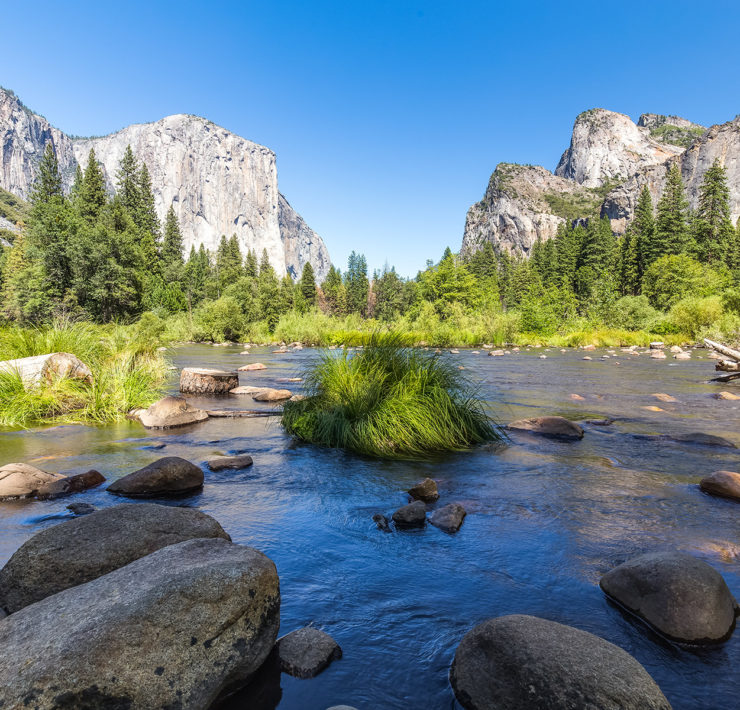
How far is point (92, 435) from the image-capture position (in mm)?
7996

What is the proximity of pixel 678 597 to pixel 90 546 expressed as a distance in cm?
366

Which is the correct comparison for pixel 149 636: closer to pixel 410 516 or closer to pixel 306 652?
pixel 306 652

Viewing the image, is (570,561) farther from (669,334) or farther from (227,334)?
(227,334)

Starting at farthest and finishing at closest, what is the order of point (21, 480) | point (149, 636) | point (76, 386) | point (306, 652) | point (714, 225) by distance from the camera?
point (714, 225), point (76, 386), point (21, 480), point (306, 652), point (149, 636)

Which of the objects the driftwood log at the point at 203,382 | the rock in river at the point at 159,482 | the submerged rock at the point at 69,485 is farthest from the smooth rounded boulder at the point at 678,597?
the driftwood log at the point at 203,382

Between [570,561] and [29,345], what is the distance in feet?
37.2

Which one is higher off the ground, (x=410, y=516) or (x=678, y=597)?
(x=678, y=597)

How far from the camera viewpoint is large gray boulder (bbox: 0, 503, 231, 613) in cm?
282

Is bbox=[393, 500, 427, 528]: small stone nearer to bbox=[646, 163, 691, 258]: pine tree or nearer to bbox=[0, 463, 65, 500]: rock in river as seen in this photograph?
bbox=[0, 463, 65, 500]: rock in river

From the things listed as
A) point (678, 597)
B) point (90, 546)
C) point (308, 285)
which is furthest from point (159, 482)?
point (308, 285)

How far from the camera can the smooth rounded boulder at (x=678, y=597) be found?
271 centimetres

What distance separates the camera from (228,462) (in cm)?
626

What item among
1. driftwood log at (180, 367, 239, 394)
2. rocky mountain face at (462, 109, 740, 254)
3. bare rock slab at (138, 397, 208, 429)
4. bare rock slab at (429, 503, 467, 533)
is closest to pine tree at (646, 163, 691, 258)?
driftwood log at (180, 367, 239, 394)

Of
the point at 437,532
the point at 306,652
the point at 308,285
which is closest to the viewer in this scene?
the point at 306,652
